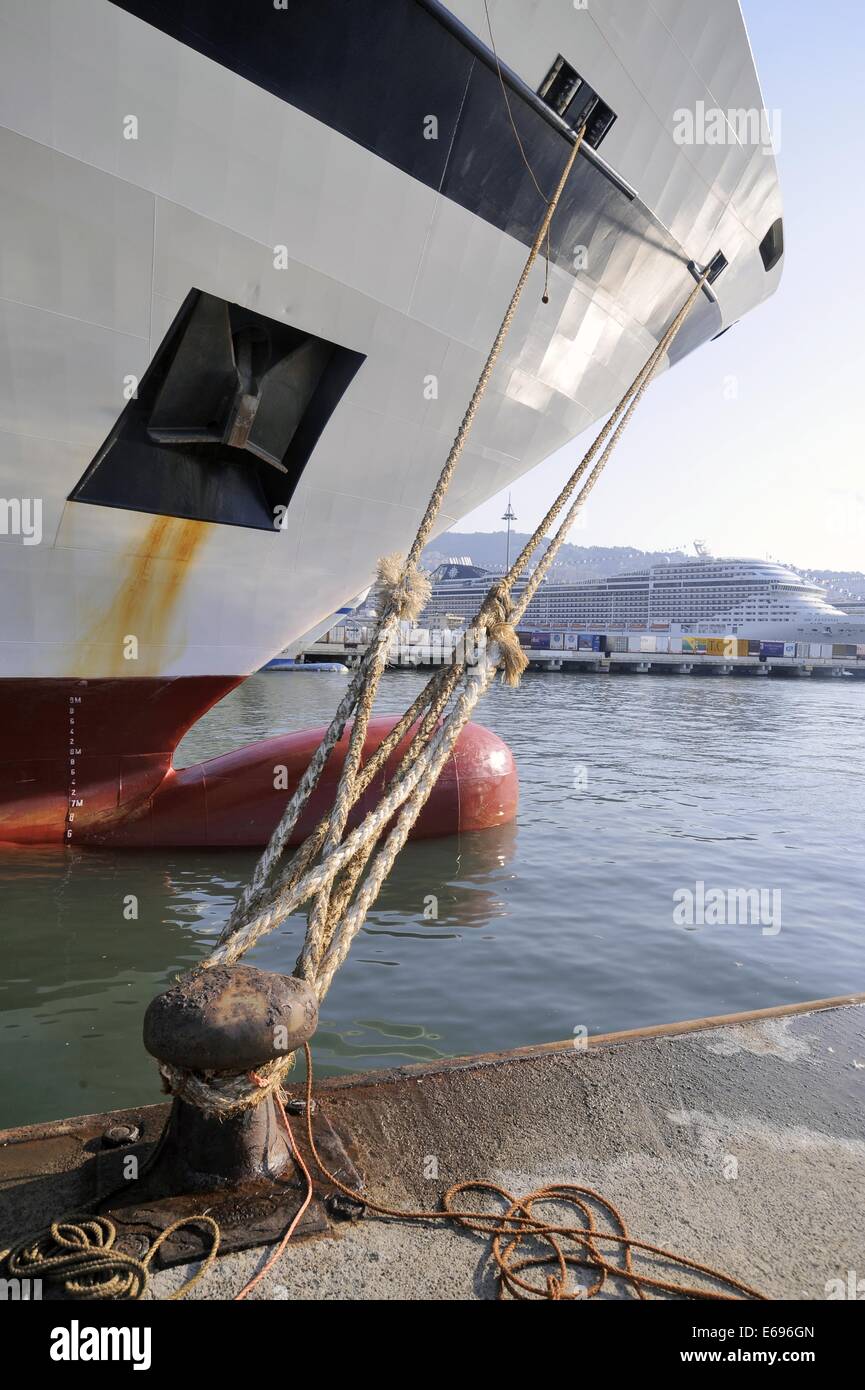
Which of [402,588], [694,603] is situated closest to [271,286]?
[402,588]

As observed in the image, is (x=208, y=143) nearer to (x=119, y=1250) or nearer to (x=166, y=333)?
(x=166, y=333)

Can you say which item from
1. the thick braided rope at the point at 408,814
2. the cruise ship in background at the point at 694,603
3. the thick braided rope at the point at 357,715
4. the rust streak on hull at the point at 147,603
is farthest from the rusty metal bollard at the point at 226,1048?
the cruise ship in background at the point at 694,603

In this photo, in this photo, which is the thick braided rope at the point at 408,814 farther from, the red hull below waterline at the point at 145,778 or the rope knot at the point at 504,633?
the red hull below waterline at the point at 145,778

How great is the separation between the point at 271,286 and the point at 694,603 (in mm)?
92704

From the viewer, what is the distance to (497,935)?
653 cm

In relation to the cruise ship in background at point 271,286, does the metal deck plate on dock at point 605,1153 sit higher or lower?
lower

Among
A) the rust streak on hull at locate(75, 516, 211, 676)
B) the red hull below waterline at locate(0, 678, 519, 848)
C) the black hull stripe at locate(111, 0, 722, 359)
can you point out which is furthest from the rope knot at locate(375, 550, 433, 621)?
the black hull stripe at locate(111, 0, 722, 359)

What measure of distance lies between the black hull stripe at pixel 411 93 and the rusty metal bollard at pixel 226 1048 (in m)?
5.11

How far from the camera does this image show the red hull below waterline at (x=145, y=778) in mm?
7168

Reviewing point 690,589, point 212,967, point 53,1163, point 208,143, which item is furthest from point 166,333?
point 690,589

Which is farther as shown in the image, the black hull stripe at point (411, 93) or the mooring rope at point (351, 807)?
the black hull stripe at point (411, 93)

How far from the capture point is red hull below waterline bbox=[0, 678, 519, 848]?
23.5 ft

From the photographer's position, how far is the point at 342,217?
5.95m
